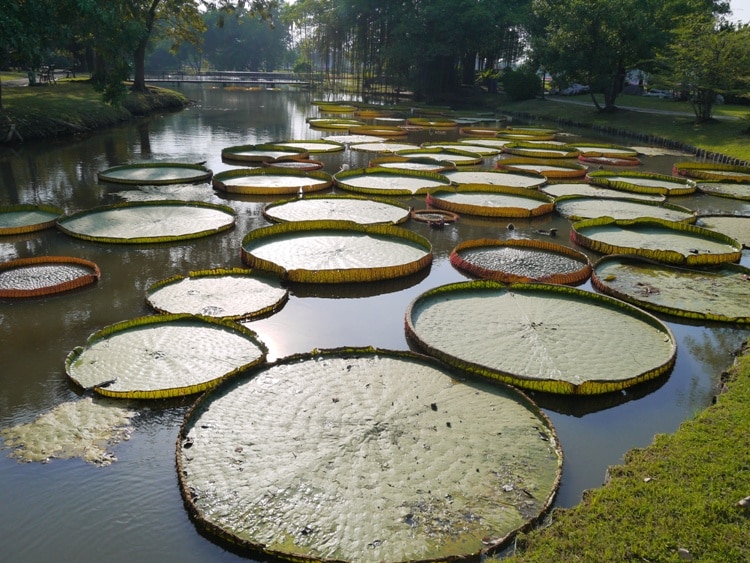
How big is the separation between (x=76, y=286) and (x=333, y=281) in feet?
9.84

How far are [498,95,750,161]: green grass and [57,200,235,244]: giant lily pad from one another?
49.1 feet

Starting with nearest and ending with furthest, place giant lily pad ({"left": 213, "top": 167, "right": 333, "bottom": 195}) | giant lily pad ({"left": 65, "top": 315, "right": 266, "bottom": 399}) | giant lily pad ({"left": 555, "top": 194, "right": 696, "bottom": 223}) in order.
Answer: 1. giant lily pad ({"left": 65, "top": 315, "right": 266, "bottom": 399})
2. giant lily pad ({"left": 555, "top": 194, "right": 696, "bottom": 223})
3. giant lily pad ({"left": 213, "top": 167, "right": 333, "bottom": 195})

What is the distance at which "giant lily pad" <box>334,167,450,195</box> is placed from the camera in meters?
11.5

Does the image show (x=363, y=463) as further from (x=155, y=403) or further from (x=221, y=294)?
(x=221, y=294)

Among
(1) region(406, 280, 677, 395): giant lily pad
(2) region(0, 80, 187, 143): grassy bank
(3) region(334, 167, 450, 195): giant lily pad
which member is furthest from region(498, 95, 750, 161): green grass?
(2) region(0, 80, 187, 143): grassy bank

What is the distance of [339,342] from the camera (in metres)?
5.70

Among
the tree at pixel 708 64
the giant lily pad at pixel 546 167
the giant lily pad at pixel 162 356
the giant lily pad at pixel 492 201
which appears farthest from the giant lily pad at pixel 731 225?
the tree at pixel 708 64

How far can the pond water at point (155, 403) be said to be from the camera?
3.33m

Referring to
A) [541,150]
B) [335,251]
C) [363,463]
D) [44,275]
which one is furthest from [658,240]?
[541,150]

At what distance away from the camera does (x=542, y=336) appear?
18.1ft

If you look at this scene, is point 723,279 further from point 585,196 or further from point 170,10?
point 170,10

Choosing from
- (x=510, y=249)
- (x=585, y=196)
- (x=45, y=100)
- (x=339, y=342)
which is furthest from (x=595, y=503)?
(x=45, y=100)

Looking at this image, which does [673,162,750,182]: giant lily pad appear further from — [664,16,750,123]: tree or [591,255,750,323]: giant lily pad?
[591,255,750,323]: giant lily pad

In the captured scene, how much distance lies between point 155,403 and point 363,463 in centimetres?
187
